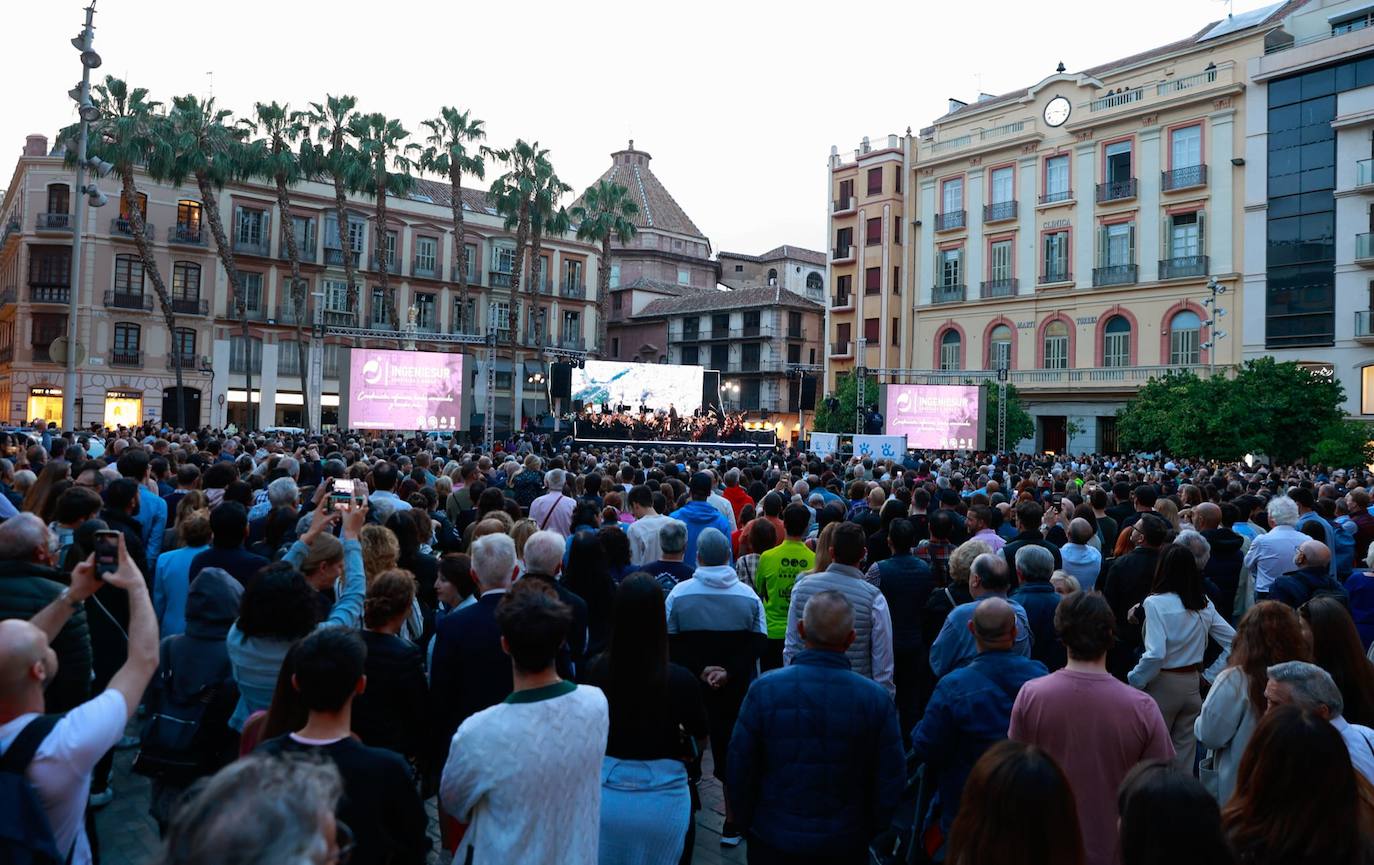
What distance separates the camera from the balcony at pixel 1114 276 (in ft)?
133

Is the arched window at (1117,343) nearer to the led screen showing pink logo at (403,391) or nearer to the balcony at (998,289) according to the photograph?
the balcony at (998,289)

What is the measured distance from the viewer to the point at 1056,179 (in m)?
43.2

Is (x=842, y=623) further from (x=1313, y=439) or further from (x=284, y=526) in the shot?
(x=1313, y=439)

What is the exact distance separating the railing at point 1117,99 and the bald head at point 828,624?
141ft

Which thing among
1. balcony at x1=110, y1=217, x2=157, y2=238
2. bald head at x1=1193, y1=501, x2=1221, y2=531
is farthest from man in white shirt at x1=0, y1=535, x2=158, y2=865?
balcony at x1=110, y1=217, x2=157, y2=238

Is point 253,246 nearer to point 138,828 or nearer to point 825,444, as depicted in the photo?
point 825,444

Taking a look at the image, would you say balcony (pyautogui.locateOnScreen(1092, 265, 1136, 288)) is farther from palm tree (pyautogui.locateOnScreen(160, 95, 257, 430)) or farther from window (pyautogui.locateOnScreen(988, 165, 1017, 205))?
palm tree (pyautogui.locateOnScreen(160, 95, 257, 430))

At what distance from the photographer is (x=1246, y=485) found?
14.4m

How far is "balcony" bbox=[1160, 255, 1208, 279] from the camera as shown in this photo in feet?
127

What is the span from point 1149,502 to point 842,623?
6833 mm

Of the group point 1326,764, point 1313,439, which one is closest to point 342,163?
point 1313,439

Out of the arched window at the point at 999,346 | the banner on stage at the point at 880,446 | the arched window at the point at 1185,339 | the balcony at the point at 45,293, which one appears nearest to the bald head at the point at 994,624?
the banner on stage at the point at 880,446

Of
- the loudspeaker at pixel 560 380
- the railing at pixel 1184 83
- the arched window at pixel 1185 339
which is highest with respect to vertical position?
the railing at pixel 1184 83

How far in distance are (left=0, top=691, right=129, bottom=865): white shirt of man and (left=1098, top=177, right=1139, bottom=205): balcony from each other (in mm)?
44120
